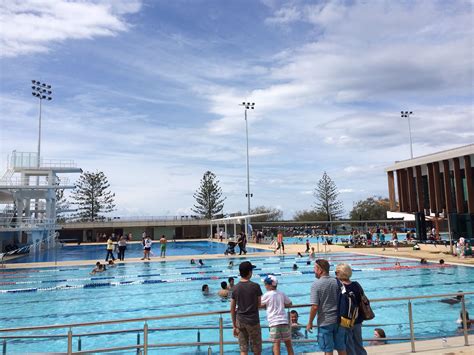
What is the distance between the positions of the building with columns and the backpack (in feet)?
75.0

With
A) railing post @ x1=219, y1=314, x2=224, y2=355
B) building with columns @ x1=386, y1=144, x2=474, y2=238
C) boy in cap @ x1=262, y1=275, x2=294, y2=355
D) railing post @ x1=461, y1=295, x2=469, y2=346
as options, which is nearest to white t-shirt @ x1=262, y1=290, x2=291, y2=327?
boy in cap @ x1=262, y1=275, x2=294, y2=355

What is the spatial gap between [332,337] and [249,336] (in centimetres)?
90

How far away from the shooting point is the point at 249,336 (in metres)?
4.31

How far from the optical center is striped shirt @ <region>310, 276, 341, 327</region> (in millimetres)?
4102

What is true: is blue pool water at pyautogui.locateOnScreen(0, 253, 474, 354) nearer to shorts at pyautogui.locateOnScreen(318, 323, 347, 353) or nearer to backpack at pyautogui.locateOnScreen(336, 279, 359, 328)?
shorts at pyautogui.locateOnScreen(318, 323, 347, 353)

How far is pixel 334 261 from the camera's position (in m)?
20.7

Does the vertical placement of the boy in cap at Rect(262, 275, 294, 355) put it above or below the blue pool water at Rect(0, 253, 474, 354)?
above

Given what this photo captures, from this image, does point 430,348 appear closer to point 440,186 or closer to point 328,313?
point 328,313

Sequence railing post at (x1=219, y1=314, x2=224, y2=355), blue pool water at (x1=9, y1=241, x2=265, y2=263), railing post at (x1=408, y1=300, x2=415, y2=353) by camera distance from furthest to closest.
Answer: blue pool water at (x1=9, y1=241, x2=265, y2=263), railing post at (x1=408, y1=300, x2=415, y2=353), railing post at (x1=219, y1=314, x2=224, y2=355)

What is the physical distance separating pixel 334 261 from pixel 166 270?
348 inches

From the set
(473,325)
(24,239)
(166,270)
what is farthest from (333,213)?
(473,325)

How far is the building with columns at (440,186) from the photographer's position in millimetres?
28281

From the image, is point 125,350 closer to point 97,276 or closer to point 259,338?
point 259,338

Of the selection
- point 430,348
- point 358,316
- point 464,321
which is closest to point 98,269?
point 430,348
